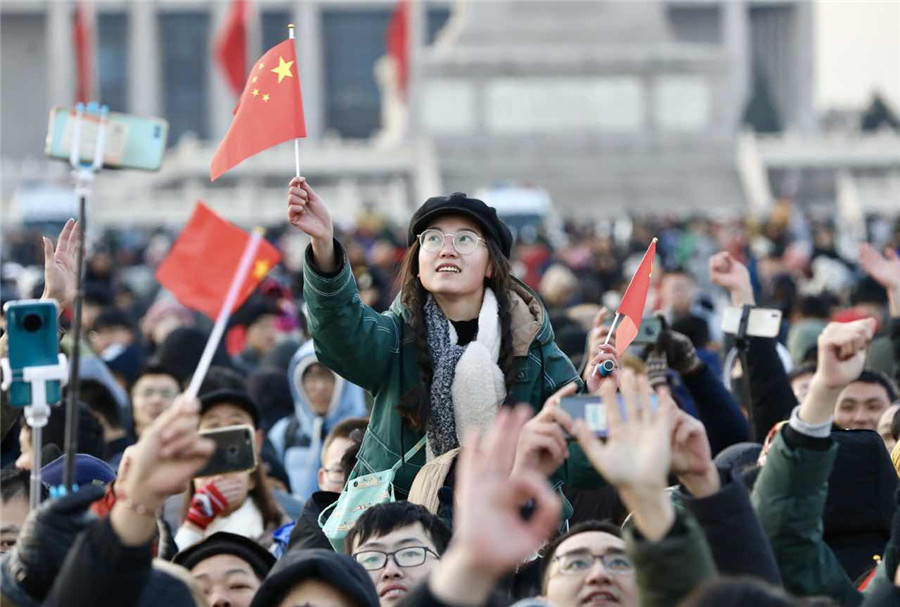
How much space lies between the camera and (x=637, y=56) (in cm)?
4869

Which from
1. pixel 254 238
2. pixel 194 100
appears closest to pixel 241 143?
pixel 254 238

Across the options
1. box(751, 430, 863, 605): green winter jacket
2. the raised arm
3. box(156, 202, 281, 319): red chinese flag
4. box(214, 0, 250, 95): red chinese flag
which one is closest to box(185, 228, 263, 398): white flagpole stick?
the raised arm

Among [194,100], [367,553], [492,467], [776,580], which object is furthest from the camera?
[194,100]

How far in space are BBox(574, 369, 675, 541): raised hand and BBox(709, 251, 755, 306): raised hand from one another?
349 cm

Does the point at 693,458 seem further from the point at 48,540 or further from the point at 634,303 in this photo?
the point at 634,303

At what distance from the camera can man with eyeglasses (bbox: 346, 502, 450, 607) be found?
5441mm

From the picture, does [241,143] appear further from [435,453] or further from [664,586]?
[664,586]

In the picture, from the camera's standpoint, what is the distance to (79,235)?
16.1 feet

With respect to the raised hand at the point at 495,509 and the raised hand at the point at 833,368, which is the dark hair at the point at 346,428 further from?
the raised hand at the point at 495,509

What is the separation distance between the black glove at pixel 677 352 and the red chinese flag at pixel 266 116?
6.70 feet

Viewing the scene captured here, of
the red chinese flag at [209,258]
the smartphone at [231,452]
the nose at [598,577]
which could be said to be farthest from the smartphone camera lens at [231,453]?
the red chinese flag at [209,258]

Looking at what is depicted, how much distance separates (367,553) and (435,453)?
60 cm

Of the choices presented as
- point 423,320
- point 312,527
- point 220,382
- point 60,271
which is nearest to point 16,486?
point 60,271

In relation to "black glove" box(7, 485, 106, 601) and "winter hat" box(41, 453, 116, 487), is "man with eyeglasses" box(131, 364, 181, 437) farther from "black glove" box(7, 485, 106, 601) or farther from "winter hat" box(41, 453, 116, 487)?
"black glove" box(7, 485, 106, 601)
